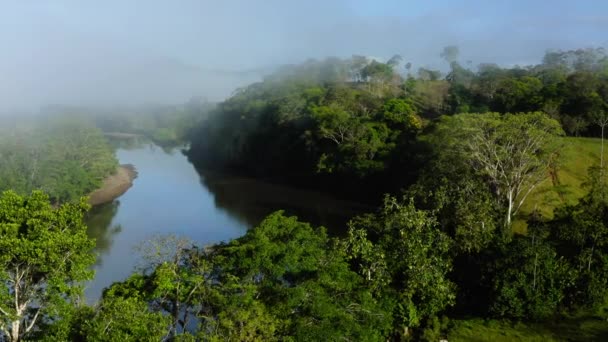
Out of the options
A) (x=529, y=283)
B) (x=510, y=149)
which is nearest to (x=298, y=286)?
(x=529, y=283)

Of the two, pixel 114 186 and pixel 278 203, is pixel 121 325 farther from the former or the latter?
pixel 114 186

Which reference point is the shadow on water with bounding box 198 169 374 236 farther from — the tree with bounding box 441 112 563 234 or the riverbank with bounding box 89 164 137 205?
the tree with bounding box 441 112 563 234

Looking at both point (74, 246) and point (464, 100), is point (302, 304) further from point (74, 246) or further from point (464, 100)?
point (464, 100)

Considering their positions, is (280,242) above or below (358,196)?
above

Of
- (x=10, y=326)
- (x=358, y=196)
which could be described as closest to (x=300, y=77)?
(x=358, y=196)

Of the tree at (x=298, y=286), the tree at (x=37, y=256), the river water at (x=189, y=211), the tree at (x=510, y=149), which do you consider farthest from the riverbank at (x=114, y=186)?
the tree at (x=37, y=256)
